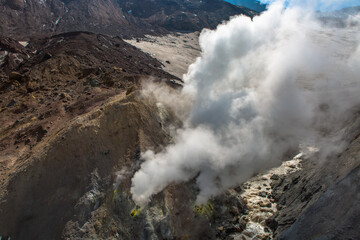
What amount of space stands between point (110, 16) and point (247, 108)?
8391cm

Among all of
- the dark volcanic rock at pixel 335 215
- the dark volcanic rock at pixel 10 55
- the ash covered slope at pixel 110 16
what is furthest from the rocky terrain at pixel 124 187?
the ash covered slope at pixel 110 16

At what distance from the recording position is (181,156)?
13.7 m

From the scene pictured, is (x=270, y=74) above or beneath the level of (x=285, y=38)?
beneath

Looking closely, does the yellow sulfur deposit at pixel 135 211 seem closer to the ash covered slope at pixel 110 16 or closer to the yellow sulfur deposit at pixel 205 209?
the yellow sulfur deposit at pixel 205 209

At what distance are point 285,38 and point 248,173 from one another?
11.1 m

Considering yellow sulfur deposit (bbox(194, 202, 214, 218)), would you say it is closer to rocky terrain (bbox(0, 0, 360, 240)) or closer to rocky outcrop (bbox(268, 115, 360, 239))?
rocky terrain (bbox(0, 0, 360, 240))

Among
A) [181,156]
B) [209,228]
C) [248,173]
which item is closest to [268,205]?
[248,173]

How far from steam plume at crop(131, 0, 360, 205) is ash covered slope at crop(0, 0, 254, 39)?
176ft

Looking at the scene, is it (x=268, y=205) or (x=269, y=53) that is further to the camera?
(x=269, y=53)

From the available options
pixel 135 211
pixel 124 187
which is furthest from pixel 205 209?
pixel 124 187

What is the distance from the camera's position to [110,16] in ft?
291

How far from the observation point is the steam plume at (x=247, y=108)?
13697mm

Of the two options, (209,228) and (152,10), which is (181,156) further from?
(152,10)

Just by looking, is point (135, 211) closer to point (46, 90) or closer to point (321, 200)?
point (321, 200)
